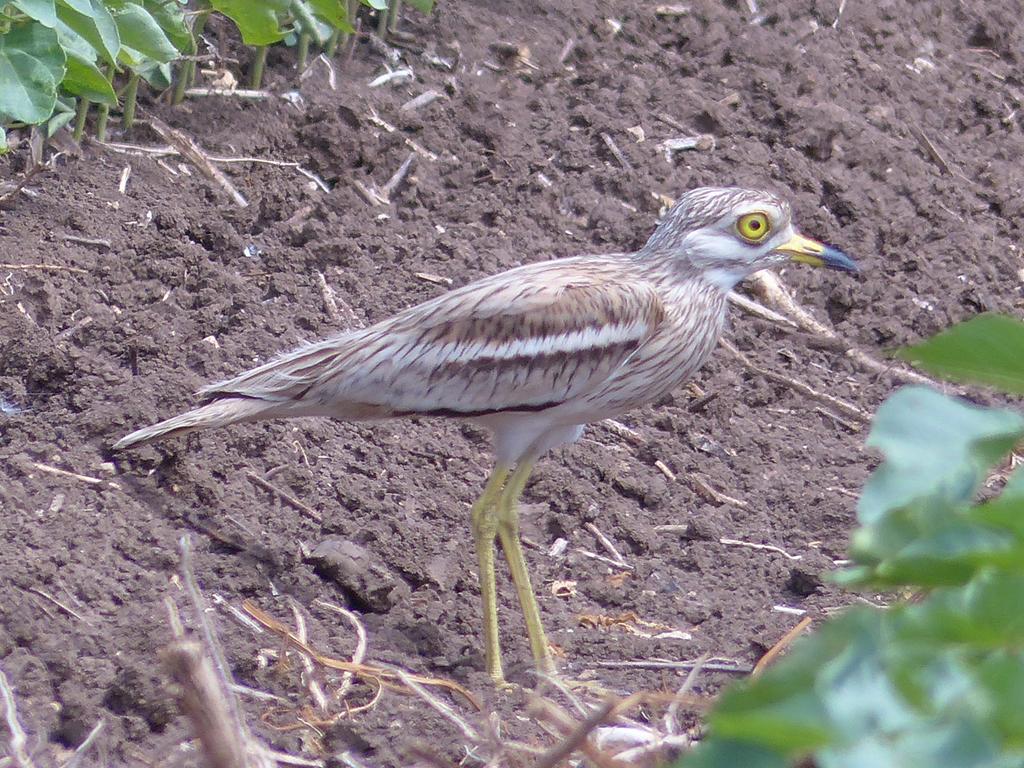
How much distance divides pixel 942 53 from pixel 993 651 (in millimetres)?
6292

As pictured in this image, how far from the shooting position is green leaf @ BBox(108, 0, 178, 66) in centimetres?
462

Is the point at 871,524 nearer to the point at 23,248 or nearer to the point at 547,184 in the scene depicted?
the point at 23,248

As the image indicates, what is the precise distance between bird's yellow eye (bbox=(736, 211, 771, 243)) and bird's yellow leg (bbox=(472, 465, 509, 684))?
102cm

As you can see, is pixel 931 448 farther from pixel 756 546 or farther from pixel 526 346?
pixel 756 546

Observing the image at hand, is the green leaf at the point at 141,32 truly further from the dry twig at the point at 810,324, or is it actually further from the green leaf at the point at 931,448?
the green leaf at the point at 931,448

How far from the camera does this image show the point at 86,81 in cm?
482

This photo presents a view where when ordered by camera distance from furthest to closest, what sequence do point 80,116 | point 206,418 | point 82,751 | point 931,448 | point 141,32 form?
point 80,116 < point 141,32 < point 206,418 < point 82,751 < point 931,448

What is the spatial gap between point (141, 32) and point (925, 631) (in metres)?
4.13

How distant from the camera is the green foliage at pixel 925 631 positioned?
989 mm

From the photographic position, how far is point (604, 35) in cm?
639

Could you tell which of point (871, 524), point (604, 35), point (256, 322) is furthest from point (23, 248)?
point (871, 524)

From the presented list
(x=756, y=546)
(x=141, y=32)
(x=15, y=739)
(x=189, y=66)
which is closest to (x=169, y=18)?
(x=141, y=32)

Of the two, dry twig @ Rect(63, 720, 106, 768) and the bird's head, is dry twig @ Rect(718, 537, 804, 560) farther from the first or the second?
dry twig @ Rect(63, 720, 106, 768)

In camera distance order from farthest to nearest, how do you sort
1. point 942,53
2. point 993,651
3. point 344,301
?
point 942,53 < point 344,301 < point 993,651
